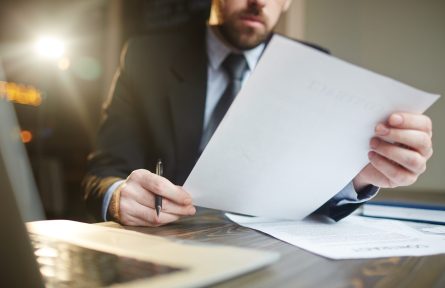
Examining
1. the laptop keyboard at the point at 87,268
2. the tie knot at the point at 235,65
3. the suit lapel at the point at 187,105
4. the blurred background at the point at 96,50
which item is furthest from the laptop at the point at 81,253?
the blurred background at the point at 96,50

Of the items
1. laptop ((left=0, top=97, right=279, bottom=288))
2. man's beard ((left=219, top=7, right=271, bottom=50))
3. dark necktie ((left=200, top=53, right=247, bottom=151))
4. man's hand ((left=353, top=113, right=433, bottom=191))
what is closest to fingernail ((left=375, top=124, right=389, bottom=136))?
man's hand ((left=353, top=113, right=433, bottom=191))

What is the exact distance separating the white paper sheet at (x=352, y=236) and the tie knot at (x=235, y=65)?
0.46 meters

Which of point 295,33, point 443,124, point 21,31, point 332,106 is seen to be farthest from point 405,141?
point 21,31

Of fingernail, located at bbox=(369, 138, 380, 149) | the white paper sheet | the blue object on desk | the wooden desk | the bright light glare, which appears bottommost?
the blue object on desk

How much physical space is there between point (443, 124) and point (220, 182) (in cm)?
84

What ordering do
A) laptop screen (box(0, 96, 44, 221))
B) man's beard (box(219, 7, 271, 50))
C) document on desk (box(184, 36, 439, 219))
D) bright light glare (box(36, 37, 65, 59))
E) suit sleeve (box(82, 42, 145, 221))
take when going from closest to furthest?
laptop screen (box(0, 96, 44, 221))
document on desk (box(184, 36, 439, 219))
suit sleeve (box(82, 42, 145, 221))
man's beard (box(219, 7, 271, 50))
bright light glare (box(36, 37, 65, 59))

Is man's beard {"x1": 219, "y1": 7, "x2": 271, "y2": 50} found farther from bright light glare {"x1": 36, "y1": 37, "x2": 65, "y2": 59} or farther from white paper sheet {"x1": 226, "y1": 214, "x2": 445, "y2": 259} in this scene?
bright light glare {"x1": 36, "y1": 37, "x2": 65, "y2": 59}

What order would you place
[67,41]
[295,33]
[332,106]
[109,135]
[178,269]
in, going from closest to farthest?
[178,269] → [332,106] → [109,135] → [295,33] → [67,41]

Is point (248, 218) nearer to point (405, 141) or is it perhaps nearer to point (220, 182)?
point (220, 182)

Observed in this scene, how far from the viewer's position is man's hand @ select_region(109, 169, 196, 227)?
1.63 ft

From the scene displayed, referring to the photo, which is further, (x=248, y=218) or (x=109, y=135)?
(x=109, y=135)

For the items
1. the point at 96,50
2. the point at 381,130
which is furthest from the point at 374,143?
the point at 96,50

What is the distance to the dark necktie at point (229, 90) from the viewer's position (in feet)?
3.03

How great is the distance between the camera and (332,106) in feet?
1.41
